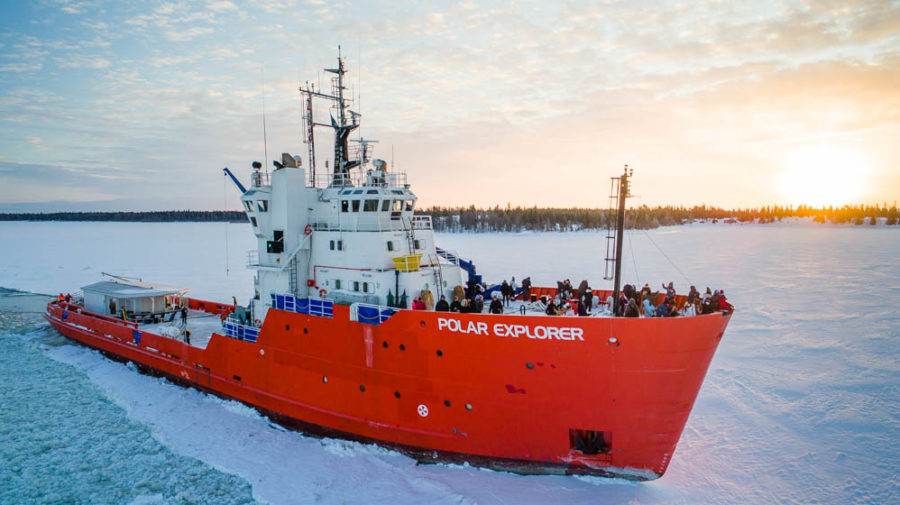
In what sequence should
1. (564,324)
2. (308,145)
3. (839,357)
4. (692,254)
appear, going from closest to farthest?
(564,324) < (308,145) < (839,357) < (692,254)

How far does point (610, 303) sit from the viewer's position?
10.0m

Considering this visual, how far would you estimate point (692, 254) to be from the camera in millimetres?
41625

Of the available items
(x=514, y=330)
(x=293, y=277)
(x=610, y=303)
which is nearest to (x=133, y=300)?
(x=293, y=277)

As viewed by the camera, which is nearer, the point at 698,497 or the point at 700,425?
the point at 698,497

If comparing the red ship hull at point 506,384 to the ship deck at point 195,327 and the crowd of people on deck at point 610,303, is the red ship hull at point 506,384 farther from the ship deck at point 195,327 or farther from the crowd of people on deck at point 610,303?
the ship deck at point 195,327

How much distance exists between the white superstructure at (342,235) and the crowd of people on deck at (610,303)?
32.2 inches

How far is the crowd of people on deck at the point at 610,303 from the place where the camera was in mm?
8383

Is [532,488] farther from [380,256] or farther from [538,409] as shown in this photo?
[380,256]

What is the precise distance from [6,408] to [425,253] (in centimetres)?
1170

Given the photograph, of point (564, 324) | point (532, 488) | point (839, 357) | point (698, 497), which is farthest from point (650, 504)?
point (839, 357)

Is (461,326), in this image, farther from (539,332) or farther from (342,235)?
(342,235)

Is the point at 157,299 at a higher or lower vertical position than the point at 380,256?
lower

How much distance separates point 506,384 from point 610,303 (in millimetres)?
3120

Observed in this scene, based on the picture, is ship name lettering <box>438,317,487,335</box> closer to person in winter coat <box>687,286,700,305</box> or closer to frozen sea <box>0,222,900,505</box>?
frozen sea <box>0,222,900,505</box>
